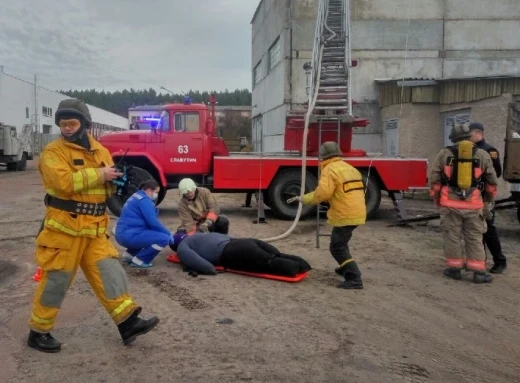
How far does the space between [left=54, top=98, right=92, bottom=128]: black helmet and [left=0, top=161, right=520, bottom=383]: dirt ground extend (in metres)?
1.72

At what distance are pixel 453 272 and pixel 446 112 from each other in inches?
402

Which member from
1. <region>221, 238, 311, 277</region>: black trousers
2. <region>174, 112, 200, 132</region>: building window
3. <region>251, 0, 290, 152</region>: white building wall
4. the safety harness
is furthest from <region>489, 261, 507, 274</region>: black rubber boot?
<region>251, 0, 290, 152</region>: white building wall

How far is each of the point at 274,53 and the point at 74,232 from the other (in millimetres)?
19470

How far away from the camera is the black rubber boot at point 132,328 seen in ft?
13.0

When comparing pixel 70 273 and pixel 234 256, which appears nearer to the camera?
pixel 70 273

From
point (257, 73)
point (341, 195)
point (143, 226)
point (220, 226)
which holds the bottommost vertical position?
point (220, 226)

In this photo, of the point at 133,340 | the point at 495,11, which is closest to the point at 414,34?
the point at 495,11

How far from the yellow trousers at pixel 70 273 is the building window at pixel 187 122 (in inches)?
270

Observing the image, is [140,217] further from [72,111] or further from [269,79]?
[269,79]

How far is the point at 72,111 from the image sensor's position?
390 cm

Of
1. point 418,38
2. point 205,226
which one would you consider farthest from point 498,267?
point 418,38

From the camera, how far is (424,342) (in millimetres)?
4293

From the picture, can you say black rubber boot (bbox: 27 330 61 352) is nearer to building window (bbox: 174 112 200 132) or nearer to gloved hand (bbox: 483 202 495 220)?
gloved hand (bbox: 483 202 495 220)

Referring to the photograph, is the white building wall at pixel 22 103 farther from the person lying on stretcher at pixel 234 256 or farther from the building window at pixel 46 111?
the person lying on stretcher at pixel 234 256
